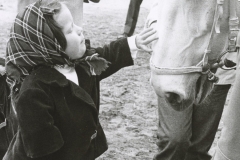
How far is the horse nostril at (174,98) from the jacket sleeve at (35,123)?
606 millimetres

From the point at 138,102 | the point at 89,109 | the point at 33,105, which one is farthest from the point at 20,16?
the point at 138,102

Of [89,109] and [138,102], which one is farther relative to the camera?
[138,102]

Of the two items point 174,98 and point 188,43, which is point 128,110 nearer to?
point 174,98

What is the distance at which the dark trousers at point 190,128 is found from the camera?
3.02 m

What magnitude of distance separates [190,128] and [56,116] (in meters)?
1.29

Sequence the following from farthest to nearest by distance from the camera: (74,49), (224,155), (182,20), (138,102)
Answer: (138,102) → (74,49) → (182,20) → (224,155)

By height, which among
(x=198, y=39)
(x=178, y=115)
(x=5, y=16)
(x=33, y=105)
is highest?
(x=198, y=39)

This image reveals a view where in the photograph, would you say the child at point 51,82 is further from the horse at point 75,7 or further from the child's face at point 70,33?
the horse at point 75,7

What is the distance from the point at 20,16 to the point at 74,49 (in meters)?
0.33

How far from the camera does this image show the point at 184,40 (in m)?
2.07

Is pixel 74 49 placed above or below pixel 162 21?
below

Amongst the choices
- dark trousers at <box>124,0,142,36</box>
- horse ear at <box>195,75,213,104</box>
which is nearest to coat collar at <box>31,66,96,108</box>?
horse ear at <box>195,75,213,104</box>

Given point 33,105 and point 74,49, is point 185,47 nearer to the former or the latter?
point 74,49

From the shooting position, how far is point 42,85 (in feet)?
7.09
